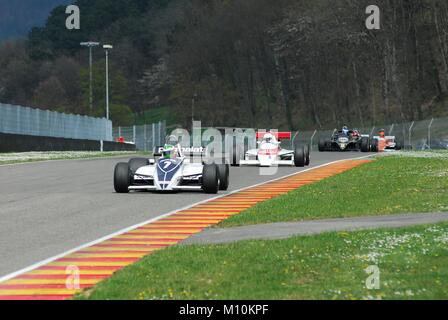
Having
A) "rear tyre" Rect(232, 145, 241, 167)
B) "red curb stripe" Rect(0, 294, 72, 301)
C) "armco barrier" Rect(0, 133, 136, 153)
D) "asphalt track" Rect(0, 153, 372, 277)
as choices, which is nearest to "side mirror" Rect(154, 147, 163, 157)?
"asphalt track" Rect(0, 153, 372, 277)

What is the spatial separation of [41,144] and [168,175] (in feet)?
81.5

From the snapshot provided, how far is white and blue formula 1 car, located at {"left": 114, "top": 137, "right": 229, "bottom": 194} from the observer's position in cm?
2133

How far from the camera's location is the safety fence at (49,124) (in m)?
43.4

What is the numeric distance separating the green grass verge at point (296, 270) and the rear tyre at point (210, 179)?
28.2ft

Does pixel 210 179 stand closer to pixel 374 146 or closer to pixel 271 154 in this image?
pixel 271 154

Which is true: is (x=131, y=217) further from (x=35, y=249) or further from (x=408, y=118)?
(x=408, y=118)

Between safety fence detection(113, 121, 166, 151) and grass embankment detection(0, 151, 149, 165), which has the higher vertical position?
safety fence detection(113, 121, 166, 151)

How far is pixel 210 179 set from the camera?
21344 mm

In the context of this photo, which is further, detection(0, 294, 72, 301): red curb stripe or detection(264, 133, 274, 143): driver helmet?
detection(264, 133, 274, 143): driver helmet

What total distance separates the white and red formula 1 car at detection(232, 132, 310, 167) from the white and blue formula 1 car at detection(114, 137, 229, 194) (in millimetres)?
10649

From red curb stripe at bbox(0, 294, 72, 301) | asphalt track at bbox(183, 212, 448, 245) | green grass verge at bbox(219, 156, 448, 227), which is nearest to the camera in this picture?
red curb stripe at bbox(0, 294, 72, 301)

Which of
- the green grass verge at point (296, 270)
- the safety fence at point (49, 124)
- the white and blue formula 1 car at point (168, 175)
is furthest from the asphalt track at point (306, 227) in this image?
the safety fence at point (49, 124)

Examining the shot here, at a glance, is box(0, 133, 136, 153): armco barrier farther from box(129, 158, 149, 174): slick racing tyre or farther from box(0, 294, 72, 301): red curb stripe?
box(0, 294, 72, 301): red curb stripe

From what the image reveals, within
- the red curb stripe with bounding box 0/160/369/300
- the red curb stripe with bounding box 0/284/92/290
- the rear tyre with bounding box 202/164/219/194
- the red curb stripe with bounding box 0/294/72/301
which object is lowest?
the red curb stripe with bounding box 0/294/72/301
